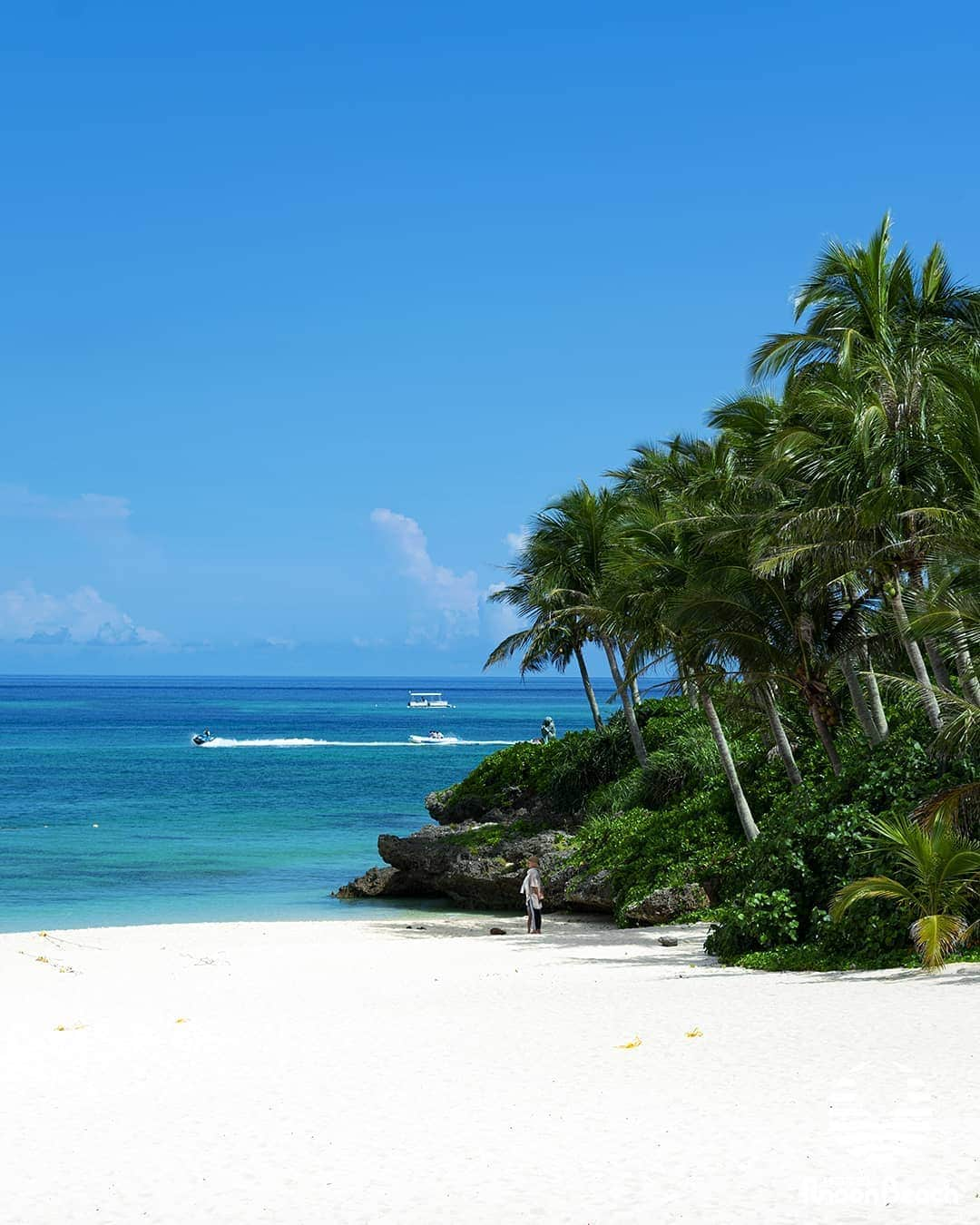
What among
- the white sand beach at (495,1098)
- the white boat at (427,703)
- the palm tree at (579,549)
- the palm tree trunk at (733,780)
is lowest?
the white sand beach at (495,1098)

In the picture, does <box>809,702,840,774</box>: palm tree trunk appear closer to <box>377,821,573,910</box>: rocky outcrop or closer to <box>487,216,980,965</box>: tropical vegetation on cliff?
<box>487,216,980,965</box>: tropical vegetation on cliff

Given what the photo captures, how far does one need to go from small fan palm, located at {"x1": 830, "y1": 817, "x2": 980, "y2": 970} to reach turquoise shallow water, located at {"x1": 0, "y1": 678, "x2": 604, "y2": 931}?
14564mm

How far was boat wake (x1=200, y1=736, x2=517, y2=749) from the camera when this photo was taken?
93562mm

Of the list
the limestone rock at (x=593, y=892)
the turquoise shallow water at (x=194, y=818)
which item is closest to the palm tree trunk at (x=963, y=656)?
the limestone rock at (x=593, y=892)

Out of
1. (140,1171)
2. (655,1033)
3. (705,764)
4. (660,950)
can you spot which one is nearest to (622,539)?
(705,764)

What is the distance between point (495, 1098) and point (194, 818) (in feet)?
128

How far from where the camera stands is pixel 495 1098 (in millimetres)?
9023

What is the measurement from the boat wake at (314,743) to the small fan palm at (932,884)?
3077 inches

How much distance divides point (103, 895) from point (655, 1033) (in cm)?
2046

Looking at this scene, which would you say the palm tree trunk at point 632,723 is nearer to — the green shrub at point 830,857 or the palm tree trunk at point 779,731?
the palm tree trunk at point 779,731

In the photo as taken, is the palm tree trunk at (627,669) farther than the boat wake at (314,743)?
No

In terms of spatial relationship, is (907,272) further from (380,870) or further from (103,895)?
(103,895)

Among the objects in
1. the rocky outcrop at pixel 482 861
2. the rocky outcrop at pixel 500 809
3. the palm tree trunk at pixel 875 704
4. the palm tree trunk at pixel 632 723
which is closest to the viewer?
the palm tree trunk at pixel 875 704

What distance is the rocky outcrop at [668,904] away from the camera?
2112 cm
